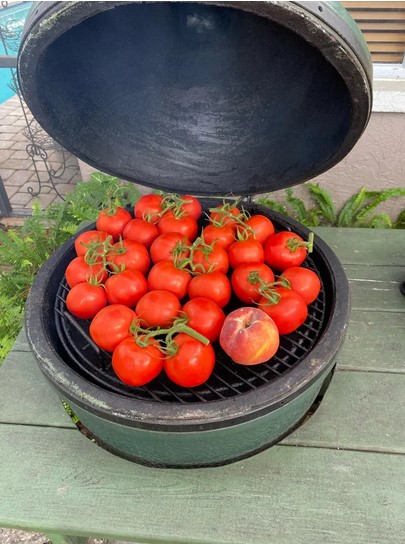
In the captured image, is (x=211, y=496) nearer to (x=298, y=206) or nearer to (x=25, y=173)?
(x=298, y=206)

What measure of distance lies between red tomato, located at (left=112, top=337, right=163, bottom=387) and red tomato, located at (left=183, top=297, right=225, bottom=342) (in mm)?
152

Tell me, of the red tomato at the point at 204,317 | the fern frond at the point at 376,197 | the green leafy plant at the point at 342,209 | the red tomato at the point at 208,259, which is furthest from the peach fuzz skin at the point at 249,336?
the fern frond at the point at 376,197

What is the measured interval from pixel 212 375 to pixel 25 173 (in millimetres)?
4395

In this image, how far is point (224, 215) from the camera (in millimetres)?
Answer: 1726

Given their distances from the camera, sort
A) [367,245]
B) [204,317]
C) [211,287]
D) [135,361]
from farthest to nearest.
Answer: [367,245] → [211,287] → [204,317] → [135,361]

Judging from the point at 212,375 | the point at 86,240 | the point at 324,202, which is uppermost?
the point at 86,240

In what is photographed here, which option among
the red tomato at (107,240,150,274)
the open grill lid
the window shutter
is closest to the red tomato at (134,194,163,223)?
the open grill lid

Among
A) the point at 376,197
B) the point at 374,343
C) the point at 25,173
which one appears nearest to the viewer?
the point at 374,343

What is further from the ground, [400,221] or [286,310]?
[286,310]

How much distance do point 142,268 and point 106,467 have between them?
77 cm

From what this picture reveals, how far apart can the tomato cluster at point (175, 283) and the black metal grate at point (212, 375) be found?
0.10 m

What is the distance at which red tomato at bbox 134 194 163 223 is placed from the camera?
1.82 m

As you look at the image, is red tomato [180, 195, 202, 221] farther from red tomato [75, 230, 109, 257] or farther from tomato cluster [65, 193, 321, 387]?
red tomato [75, 230, 109, 257]

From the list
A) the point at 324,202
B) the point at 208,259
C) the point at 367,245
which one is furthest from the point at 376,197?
the point at 208,259
